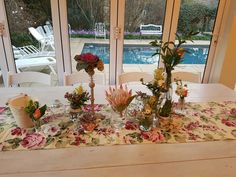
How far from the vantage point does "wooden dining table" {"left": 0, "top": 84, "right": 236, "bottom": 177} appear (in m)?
0.84

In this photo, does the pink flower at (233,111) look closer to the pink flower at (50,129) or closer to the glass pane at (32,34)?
the pink flower at (50,129)

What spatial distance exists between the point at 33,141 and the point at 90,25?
1.70 metres

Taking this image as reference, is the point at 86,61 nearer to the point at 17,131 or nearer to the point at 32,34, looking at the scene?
the point at 17,131

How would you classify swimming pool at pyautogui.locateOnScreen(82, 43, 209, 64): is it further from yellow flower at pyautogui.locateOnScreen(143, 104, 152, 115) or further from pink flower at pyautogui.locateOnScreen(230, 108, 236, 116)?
yellow flower at pyautogui.locateOnScreen(143, 104, 152, 115)

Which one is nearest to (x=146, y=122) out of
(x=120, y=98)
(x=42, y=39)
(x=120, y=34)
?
(x=120, y=98)

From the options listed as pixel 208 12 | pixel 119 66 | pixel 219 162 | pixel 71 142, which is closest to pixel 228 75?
pixel 208 12

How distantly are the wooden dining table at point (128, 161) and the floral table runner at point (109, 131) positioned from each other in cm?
4

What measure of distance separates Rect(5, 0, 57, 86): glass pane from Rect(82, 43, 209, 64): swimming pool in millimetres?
455

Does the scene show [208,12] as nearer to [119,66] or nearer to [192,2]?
[192,2]

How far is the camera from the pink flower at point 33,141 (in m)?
0.97

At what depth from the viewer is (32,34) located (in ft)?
7.80

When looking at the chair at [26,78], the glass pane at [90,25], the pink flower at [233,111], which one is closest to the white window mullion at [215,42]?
the glass pane at [90,25]

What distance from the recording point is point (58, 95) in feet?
4.83

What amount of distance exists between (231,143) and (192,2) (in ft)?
6.25
